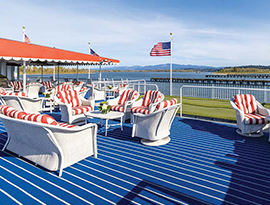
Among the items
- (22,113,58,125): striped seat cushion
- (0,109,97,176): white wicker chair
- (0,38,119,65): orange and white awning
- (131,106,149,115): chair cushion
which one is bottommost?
(0,109,97,176): white wicker chair

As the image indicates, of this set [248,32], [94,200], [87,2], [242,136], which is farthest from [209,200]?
[248,32]

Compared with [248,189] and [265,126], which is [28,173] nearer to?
[248,189]

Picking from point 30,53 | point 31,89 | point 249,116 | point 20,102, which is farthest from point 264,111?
point 31,89

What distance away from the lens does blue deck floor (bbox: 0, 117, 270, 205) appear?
2.56 m

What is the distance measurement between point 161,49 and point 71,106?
7910 millimetres

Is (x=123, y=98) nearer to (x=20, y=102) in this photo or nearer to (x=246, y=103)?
(x=20, y=102)

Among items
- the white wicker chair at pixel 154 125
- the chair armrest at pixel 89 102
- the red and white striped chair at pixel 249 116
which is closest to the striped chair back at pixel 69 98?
the chair armrest at pixel 89 102

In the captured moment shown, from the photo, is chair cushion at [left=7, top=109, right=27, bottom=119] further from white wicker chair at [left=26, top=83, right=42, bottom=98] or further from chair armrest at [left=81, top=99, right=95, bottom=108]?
white wicker chair at [left=26, top=83, right=42, bottom=98]

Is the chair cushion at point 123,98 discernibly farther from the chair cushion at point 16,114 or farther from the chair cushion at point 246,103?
the chair cushion at point 16,114

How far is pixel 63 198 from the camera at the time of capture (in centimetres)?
254

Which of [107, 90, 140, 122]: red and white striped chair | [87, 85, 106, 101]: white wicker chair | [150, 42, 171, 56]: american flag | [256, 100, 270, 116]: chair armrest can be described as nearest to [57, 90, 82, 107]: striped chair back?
[107, 90, 140, 122]: red and white striped chair

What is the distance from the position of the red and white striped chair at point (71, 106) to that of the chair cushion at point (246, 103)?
3892 mm

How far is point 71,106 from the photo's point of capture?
6.04m

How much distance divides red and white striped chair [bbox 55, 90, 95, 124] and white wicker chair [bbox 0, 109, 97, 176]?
1.88 meters
